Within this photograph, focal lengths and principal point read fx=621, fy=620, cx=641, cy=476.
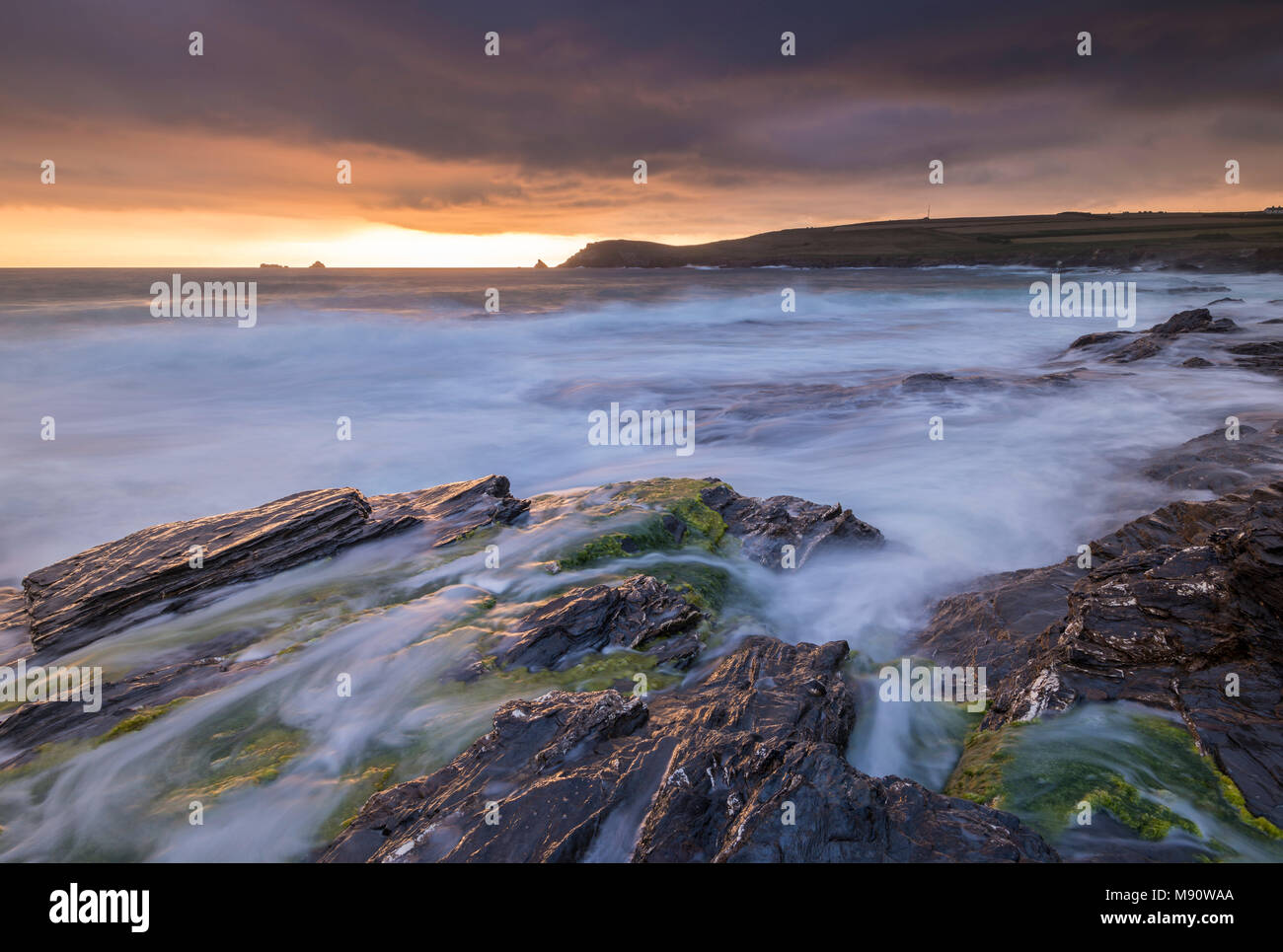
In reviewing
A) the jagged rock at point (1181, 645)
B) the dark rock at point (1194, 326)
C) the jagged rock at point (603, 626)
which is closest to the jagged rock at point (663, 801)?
the jagged rock at point (603, 626)

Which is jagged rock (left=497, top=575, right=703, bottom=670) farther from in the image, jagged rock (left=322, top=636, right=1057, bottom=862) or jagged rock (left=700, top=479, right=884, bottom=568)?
jagged rock (left=700, top=479, right=884, bottom=568)

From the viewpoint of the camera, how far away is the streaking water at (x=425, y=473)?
4758mm

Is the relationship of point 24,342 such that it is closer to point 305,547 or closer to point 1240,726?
point 305,547

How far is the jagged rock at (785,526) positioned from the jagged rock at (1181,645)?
2451mm

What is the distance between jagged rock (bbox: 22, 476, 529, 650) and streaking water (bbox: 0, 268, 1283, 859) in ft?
1.13

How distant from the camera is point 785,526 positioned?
857cm

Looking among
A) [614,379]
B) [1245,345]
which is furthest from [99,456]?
[1245,345]

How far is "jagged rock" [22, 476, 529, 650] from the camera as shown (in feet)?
21.3

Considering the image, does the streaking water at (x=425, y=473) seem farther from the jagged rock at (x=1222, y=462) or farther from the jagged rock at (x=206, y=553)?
the jagged rock at (x=1222, y=462)

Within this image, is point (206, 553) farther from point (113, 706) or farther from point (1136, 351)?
point (1136, 351)

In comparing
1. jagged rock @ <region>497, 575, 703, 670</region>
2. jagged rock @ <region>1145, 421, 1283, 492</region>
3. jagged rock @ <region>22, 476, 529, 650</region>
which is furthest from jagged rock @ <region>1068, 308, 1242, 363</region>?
jagged rock @ <region>22, 476, 529, 650</region>

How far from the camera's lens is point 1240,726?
3.91m
